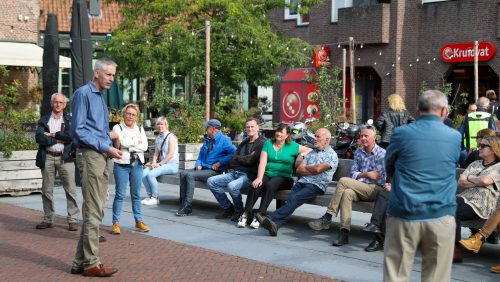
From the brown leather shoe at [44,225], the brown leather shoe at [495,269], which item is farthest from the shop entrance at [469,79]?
the brown leather shoe at [495,269]

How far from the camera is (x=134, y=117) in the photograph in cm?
1038

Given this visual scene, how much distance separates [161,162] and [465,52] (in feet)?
59.6

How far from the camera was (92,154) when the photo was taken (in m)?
7.91

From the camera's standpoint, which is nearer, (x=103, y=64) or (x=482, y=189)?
(x=103, y=64)

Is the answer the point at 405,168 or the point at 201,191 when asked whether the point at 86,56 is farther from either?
the point at 405,168

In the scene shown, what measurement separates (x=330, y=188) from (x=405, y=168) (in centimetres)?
554

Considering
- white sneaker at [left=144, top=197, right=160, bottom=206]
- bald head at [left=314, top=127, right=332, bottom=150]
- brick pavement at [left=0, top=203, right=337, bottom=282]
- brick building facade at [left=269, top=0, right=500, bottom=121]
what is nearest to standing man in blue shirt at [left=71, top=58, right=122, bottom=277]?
brick pavement at [left=0, top=203, right=337, bottom=282]

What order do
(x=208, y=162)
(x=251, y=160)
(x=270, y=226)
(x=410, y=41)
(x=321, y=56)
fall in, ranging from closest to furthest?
(x=270, y=226)
(x=251, y=160)
(x=208, y=162)
(x=410, y=41)
(x=321, y=56)

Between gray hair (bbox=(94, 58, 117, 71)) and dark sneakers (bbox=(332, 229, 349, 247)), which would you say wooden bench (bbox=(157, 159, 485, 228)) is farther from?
gray hair (bbox=(94, 58, 117, 71))

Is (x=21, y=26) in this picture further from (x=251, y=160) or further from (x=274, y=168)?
(x=274, y=168)

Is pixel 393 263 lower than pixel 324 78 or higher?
lower

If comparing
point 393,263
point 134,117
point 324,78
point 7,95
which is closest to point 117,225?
point 134,117

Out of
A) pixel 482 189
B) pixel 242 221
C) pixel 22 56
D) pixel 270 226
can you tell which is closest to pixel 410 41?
pixel 22 56

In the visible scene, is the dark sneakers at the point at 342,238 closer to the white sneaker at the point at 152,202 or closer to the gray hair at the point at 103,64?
the gray hair at the point at 103,64
